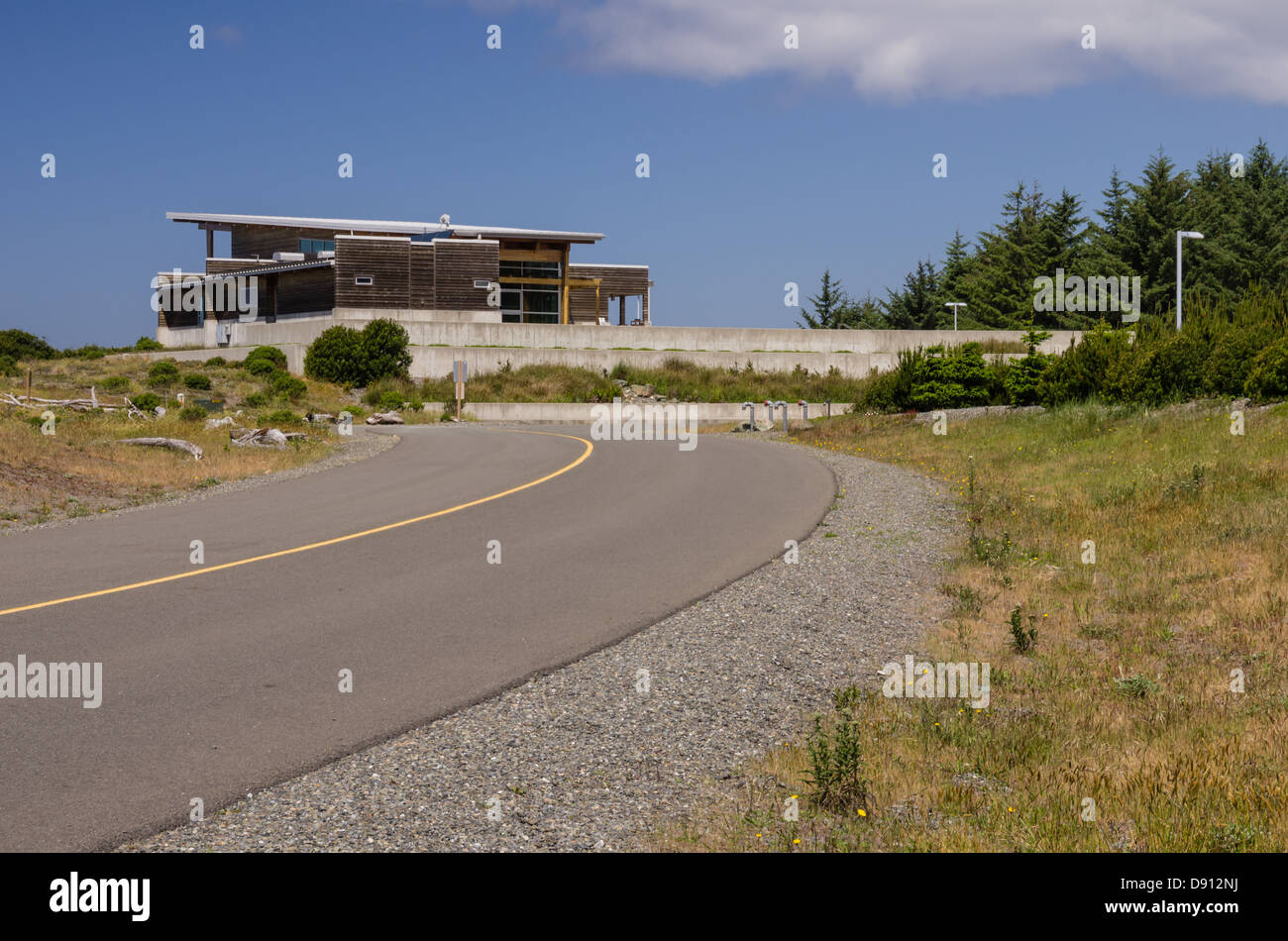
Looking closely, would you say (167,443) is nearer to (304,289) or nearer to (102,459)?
(102,459)

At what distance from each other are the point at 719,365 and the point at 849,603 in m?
47.3

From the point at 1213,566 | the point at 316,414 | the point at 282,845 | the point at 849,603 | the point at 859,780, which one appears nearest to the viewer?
the point at 282,845

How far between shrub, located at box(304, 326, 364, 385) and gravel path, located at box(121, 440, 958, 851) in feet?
138

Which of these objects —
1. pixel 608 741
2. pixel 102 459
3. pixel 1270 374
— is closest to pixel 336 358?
pixel 102 459

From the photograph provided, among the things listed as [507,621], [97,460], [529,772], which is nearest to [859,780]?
[529,772]

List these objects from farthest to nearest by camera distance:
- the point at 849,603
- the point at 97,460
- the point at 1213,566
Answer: the point at 97,460
the point at 1213,566
the point at 849,603

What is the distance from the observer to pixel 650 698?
24.7ft

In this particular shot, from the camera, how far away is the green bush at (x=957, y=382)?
34688mm

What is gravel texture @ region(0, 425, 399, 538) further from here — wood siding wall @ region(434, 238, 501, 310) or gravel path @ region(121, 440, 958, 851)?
wood siding wall @ region(434, 238, 501, 310)

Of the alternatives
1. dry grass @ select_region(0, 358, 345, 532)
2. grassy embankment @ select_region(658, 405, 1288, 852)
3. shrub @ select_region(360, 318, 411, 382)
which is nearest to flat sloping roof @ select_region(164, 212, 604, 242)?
shrub @ select_region(360, 318, 411, 382)

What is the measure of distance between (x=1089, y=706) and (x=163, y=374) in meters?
46.5

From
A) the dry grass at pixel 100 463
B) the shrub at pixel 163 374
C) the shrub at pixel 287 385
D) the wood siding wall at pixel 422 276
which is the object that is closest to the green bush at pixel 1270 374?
the dry grass at pixel 100 463

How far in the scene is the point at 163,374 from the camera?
4672 centimetres
